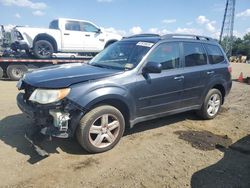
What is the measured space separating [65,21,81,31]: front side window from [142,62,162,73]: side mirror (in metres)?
8.97

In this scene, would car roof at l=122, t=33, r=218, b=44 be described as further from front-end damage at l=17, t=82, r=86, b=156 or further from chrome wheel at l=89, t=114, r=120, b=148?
front-end damage at l=17, t=82, r=86, b=156

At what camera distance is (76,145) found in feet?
15.7

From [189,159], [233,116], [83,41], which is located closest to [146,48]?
[189,159]

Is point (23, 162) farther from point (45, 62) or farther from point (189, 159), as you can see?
point (45, 62)

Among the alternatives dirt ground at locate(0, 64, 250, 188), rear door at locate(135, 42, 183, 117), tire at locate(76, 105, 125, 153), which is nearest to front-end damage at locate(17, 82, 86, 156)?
tire at locate(76, 105, 125, 153)

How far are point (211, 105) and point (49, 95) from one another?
3.97 meters

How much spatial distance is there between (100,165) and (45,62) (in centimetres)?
991

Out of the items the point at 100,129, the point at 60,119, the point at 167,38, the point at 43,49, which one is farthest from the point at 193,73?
the point at 43,49

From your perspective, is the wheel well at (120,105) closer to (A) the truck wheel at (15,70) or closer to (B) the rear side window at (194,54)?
(B) the rear side window at (194,54)

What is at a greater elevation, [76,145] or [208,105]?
[208,105]

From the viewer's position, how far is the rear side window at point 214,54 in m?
6.36

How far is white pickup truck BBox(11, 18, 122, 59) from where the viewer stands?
1182cm

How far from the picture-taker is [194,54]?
5969mm

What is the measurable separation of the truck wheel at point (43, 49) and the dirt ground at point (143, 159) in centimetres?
668
